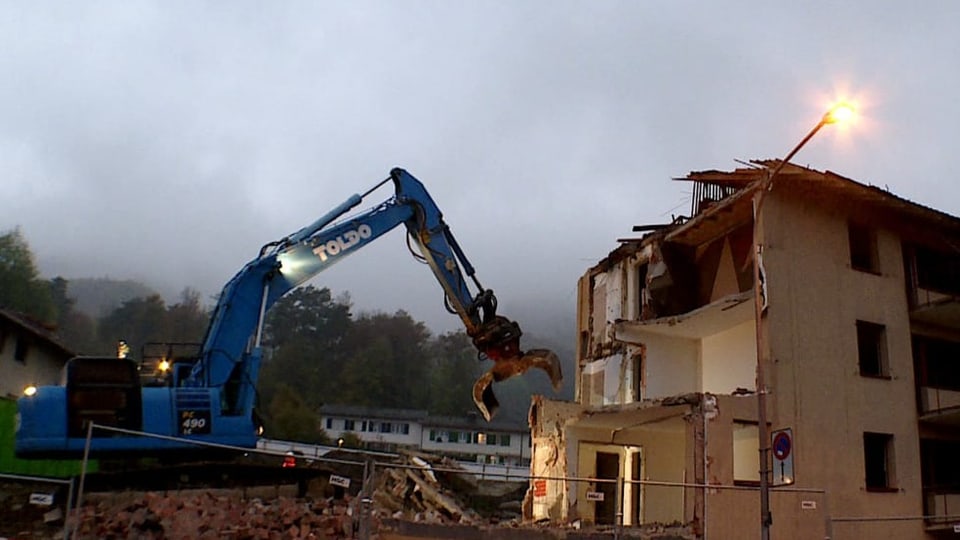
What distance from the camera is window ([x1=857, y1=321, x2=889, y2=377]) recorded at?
77.9ft

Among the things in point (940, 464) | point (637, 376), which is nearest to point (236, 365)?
point (637, 376)

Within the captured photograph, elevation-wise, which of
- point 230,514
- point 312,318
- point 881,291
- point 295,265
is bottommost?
point 230,514

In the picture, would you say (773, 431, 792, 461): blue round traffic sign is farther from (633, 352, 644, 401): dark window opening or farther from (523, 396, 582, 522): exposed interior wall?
(633, 352, 644, 401): dark window opening

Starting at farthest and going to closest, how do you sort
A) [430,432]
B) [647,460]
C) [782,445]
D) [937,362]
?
[430,432] → [647,460] → [937,362] → [782,445]

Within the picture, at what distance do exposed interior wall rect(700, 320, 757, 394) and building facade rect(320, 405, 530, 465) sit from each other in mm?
46579

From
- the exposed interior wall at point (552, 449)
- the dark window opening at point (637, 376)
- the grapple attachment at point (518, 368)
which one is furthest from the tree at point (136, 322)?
the grapple attachment at point (518, 368)

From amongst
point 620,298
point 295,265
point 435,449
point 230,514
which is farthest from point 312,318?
point 230,514

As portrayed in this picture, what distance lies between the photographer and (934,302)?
2409 centimetres

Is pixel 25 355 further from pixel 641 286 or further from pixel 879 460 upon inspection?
pixel 879 460

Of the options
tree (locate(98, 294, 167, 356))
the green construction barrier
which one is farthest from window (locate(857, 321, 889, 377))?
tree (locate(98, 294, 167, 356))

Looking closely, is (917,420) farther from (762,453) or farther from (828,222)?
(762,453)

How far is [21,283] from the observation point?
68188mm

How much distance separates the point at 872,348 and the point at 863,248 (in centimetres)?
299

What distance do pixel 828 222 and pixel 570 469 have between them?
10.4 metres
